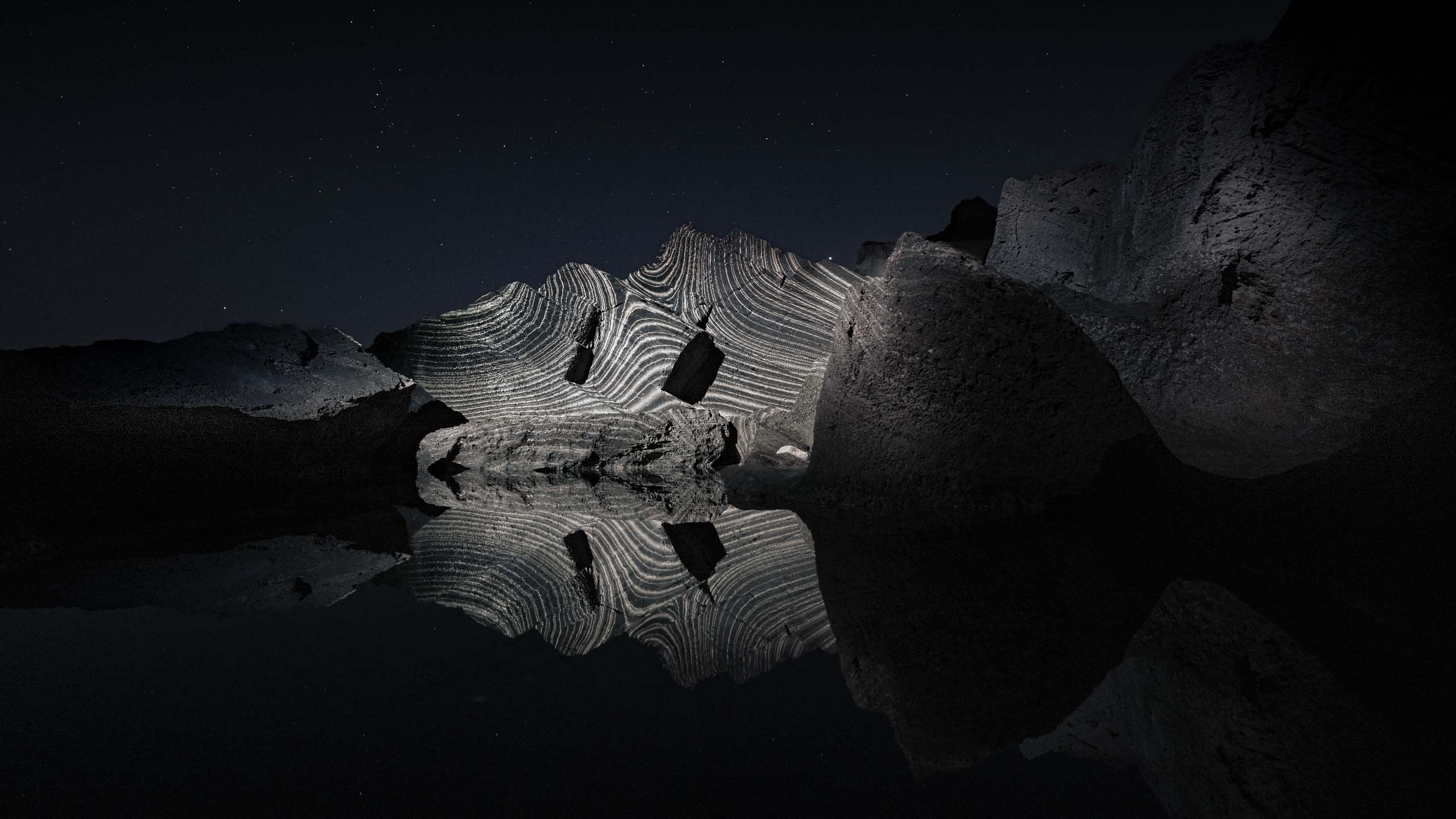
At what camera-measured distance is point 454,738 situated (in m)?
0.91

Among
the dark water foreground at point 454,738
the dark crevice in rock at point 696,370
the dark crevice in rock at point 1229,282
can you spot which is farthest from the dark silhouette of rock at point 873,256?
the dark water foreground at point 454,738

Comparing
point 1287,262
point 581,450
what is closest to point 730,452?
point 581,450

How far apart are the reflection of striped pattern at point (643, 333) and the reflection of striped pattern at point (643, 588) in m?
2.12

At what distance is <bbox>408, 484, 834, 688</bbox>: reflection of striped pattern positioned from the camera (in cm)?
124

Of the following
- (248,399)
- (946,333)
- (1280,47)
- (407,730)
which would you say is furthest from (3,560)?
(1280,47)

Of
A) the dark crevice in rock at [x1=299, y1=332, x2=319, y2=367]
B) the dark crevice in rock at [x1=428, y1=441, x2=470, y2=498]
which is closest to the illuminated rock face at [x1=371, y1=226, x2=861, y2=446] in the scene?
the dark crevice in rock at [x1=428, y1=441, x2=470, y2=498]

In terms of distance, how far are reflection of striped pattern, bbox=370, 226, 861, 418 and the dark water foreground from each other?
10.1 ft

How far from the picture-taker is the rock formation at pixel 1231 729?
0.77m

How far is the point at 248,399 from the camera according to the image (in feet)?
12.9

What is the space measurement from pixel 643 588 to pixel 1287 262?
194cm

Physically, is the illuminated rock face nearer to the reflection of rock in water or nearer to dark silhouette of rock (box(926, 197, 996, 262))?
dark silhouette of rock (box(926, 197, 996, 262))

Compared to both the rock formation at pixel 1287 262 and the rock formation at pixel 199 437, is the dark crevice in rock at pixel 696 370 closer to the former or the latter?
the rock formation at pixel 199 437

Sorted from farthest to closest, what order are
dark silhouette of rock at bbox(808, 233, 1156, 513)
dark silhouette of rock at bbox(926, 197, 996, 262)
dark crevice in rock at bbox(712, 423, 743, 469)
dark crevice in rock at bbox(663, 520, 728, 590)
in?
dark silhouette of rock at bbox(926, 197, 996, 262) → dark crevice in rock at bbox(712, 423, 743, 469) → dark silhouette of rock at bbox(808, 233, 1156, 513) → dark crevice in rock at bbox(663, 520, 728, 590)

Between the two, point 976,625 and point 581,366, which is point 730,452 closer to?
point 581,366
